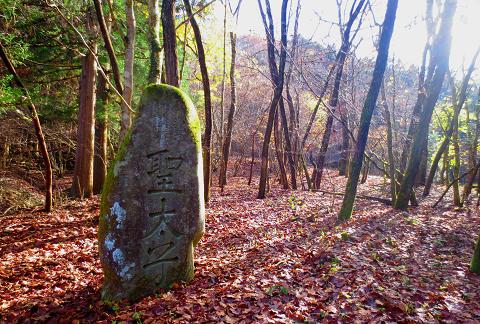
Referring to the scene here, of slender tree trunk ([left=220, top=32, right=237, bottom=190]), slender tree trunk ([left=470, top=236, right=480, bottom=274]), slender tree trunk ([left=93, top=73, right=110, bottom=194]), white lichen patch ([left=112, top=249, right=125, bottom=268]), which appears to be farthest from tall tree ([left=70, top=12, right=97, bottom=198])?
slender tree trunk ([left=470, top=236, right=480, bottom=274])

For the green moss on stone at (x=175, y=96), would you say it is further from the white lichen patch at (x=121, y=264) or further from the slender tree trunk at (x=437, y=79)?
the slender tree trunk at (x=437, y=79)

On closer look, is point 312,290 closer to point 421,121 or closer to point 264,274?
point 264,274

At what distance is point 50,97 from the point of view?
11.3 metres

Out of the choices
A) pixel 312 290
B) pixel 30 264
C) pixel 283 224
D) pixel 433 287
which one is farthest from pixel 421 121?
pixel 30 264

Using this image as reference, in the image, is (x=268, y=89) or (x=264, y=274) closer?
(x=264, y=274)

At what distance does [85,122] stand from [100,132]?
58.7 inches

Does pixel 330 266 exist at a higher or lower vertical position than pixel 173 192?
lower

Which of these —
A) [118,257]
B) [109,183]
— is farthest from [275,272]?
[109,183]

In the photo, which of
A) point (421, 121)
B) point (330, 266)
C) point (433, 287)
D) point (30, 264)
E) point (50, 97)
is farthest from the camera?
point (50, 97)

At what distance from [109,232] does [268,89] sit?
19.1 metres

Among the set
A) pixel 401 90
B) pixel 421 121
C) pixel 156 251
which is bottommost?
pixel 156 251

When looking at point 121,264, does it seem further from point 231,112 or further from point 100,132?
point 231,112

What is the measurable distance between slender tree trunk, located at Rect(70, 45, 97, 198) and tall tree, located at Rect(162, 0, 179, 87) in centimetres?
361

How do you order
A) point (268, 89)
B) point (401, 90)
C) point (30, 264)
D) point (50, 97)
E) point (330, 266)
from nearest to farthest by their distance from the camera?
point (330, 266) < point (30, 264) < point (50, 97) < point (401, 90) < point (268, 89)
